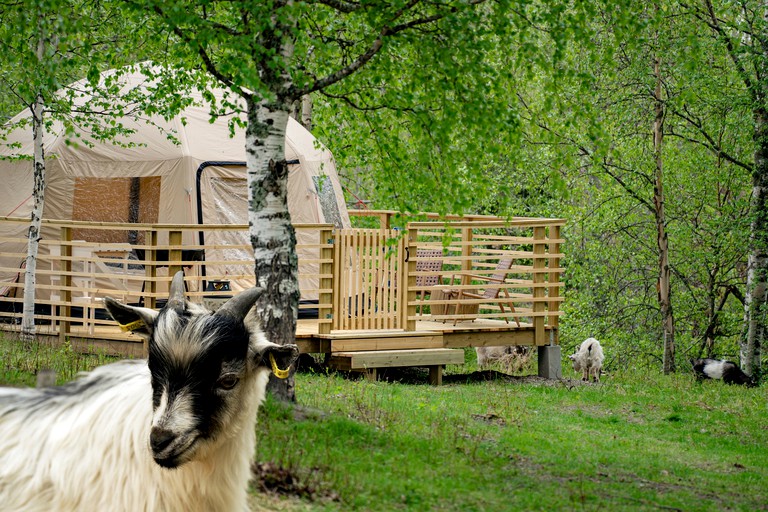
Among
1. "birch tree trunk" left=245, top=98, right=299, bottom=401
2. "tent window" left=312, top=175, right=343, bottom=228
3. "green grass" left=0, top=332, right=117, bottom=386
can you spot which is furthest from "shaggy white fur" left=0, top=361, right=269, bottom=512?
"tent window" left=312, top=175, right=343, bottom=228

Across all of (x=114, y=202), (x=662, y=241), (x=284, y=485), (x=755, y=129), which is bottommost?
(x=284, y=485)

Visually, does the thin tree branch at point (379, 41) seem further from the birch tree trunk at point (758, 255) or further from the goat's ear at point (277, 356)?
the birch tree trunk at point (758, 255)

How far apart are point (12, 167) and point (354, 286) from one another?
6.25m

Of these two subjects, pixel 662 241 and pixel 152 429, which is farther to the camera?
pixel 662 241

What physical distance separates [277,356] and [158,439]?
2.41 ft

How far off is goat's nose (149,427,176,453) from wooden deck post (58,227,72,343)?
882 centimetres

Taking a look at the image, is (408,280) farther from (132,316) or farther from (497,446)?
(132,316)

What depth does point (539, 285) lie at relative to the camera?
13227 millimetres

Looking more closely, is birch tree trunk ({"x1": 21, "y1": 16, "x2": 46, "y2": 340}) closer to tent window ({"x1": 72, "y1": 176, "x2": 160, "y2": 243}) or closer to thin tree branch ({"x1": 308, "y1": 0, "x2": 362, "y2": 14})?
tent window ({"x1": 72, "y1": 176, "x2": 160, "y2": 243})

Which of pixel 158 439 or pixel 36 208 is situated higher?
pixel 36 208

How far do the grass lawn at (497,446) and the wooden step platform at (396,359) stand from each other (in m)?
0.25

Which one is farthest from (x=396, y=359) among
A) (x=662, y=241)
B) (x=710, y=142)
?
(x=710, y=142)

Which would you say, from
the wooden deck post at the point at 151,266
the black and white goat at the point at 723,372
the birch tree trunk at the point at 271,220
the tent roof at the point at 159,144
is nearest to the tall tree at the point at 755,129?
the black and white goat at the point at 723,372

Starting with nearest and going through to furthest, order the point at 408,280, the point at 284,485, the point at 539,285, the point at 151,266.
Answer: the point at 284,485
the point at 151,266
the point at 408,280
the point at 539,285
